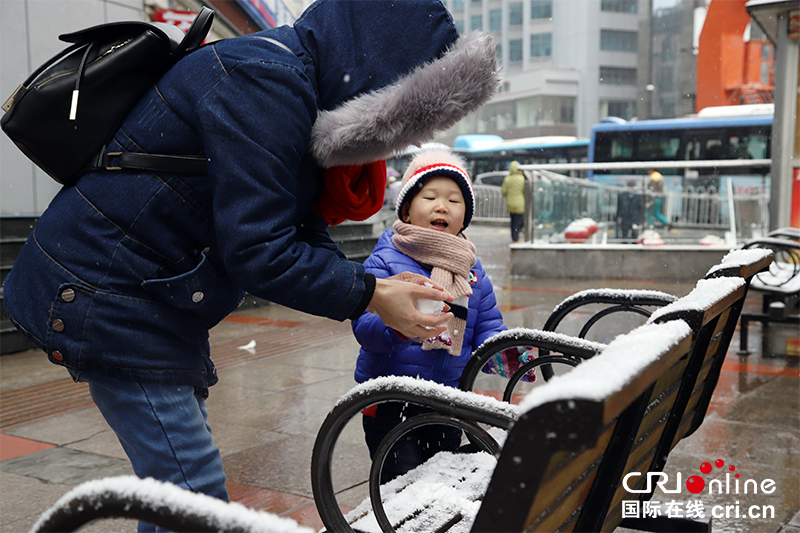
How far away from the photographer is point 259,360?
6.19 meters

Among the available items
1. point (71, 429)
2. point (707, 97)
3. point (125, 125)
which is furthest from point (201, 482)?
point (707, 97)

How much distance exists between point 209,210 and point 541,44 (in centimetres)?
7444

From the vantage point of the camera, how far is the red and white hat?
9.40ft

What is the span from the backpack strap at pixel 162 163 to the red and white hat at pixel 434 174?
52.4 inches

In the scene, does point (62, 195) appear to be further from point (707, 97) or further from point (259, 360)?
point (707, 97)

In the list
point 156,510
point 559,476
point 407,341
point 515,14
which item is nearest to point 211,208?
point 156,510

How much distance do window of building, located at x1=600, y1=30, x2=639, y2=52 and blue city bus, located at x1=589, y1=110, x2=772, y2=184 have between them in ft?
150

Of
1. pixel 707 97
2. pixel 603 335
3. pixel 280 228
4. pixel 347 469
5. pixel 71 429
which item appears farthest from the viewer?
pixel 707 97

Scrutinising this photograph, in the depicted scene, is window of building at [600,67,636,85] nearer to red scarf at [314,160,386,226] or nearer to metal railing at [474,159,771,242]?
metal railing at [474,159,771,242]

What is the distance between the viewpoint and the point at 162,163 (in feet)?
5.43

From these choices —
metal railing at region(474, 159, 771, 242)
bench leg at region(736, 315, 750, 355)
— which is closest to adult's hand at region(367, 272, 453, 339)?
bench leg at region(736, 315, 750, 355)

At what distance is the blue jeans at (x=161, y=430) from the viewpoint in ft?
5.57

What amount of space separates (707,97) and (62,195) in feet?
76.6

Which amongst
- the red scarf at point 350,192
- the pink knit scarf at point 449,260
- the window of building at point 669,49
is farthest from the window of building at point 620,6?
the red scarf at point 350,192
